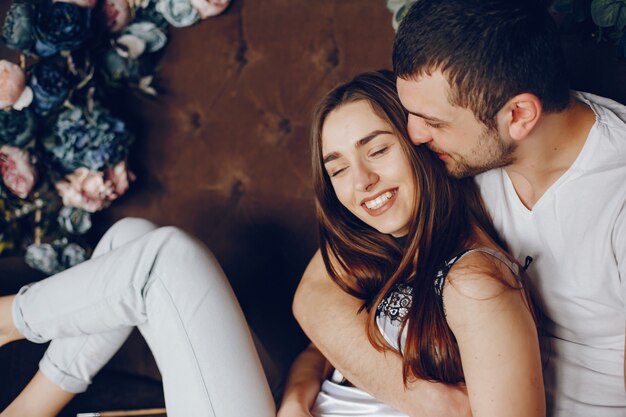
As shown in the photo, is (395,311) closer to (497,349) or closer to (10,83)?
(497,349)

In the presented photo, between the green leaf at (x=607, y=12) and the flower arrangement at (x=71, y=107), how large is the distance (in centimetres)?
84

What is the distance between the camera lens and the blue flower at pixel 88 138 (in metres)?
1.65

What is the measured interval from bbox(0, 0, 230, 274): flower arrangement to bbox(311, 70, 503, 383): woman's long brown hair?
21.9 inches

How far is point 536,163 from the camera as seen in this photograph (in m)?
1.12

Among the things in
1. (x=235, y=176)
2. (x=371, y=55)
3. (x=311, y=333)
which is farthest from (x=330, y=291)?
(x=371, y=55)

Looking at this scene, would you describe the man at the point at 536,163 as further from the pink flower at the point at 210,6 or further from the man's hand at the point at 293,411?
the pink flower at the point at 210,6

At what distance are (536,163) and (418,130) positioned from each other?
8.0 inches

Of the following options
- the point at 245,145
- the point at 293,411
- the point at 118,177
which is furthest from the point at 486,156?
the point at 118,177

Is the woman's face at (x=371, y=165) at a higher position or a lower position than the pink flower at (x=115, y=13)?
lower

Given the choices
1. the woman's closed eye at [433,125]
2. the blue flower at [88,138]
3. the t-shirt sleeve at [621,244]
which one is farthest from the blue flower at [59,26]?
the t-shirt sleeve at [621,244]

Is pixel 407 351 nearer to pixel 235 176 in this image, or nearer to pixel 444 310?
pixel 444 310

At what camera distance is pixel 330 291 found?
138 centimetres

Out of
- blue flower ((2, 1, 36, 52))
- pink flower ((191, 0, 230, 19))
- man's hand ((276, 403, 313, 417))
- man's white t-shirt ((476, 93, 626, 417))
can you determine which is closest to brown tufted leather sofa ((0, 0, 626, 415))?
pink flower ((191, 0, 230, 19))

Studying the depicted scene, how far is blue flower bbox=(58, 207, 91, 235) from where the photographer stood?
1716 millimetres
